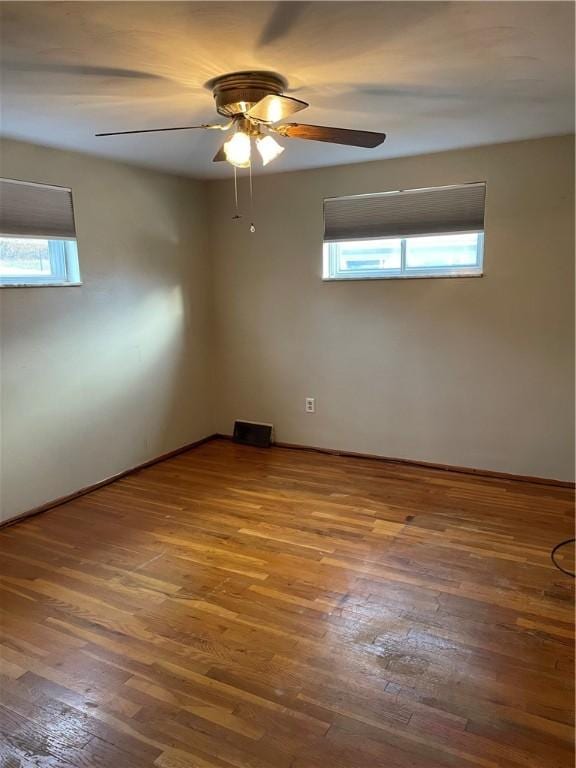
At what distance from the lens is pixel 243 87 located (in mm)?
2201

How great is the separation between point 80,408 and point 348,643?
245cm

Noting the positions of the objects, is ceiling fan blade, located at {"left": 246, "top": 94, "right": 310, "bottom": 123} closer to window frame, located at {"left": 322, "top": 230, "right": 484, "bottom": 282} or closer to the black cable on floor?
window frame, located at {"left": 322, "top": 230, "right": 484, "bottom": 282}

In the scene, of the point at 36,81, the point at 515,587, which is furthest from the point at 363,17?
the point at 515,587

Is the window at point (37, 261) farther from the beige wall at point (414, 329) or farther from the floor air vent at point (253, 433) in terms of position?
the floor air vent at point (253, 433)

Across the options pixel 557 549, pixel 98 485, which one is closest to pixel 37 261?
pixel 98 485

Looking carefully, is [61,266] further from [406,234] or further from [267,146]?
[406,234]

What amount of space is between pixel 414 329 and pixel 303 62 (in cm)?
230

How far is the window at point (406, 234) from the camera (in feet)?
12.3

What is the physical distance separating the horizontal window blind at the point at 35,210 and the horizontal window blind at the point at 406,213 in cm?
191

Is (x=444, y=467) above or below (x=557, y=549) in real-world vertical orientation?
above

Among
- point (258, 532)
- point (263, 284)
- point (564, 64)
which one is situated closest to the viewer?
point (564, 64)

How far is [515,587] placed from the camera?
2510 millimetres

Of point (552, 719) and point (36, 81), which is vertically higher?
point (36, 81)

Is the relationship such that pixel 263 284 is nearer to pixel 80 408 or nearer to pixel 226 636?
pixel 80 408
